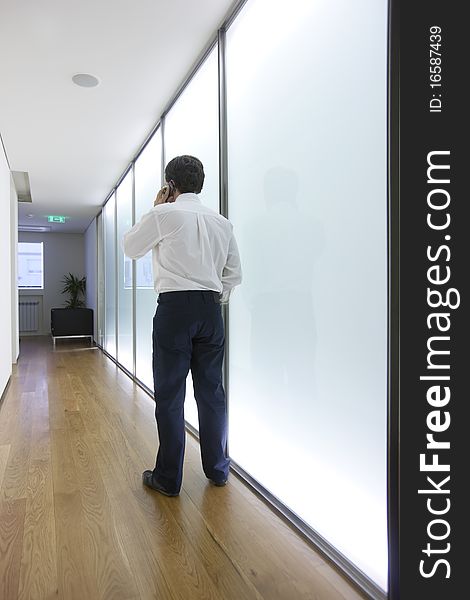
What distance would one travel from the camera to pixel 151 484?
7.14 feet

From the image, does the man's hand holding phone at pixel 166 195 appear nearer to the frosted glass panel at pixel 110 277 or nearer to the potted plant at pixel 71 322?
the frosted glass panel at pixel 110 277

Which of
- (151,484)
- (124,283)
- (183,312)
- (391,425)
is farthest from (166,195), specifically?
(124,283)

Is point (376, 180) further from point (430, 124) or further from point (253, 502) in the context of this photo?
point (253, 502)

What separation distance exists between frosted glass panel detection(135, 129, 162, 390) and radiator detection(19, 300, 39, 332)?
6819 mm

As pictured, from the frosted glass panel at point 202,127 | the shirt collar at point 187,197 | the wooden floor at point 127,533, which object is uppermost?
the frosted glass panel at point 202,127

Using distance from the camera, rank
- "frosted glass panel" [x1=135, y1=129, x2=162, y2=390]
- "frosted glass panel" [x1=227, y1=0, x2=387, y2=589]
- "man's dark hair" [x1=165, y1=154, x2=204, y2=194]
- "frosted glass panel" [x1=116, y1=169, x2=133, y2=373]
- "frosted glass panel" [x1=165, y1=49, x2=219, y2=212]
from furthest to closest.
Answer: "frosted glass panel" [x1=116, y1=169, x2=133, y2=373], "frosted glass panel" [x1=135, y1=129, x2=162, y2=390], "frosted glass panel" [x1=165, y1=49, x2=219, y2=212], "man's dark hair" [x1=165, y1=154, x2=204, y2=194], "frosted glass panel" [x1=227, y1=0, x2=387, y2=589]

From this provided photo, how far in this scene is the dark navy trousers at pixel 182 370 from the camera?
205 cm

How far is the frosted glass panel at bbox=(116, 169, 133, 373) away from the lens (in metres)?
5.48

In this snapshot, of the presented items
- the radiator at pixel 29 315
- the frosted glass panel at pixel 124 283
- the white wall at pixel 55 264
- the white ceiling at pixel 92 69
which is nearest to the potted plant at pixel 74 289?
the white wall at pixel 55 264

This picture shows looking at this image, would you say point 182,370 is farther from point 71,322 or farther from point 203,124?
point 71,322

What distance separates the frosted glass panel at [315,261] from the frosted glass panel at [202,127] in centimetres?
39

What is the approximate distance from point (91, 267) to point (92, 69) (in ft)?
22.7

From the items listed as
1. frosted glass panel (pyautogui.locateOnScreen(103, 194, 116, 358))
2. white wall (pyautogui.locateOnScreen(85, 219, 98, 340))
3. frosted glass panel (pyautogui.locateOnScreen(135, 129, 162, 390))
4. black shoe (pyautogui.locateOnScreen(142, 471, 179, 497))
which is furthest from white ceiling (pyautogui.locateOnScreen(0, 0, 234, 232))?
white wall (pyautogui.locateOnScreen(85, 219, 98, 340))

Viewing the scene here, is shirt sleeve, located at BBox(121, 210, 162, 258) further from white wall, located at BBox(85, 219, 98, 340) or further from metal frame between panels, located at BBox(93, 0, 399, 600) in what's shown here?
white wall, located at BBox(85, 219, 98, 340)
